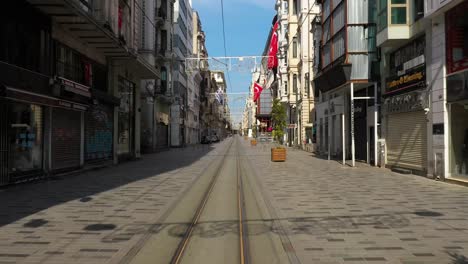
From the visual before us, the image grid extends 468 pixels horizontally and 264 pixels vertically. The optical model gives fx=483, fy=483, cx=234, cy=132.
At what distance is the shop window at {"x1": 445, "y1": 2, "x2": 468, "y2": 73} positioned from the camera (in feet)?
52.5

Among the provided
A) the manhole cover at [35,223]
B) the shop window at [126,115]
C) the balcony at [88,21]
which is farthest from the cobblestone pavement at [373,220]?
the shop window at [126,115]

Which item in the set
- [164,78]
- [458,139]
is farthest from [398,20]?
[164,78]

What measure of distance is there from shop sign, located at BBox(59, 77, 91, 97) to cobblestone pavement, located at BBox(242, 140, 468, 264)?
27.9 feet

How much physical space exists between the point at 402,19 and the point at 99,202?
15218 mm

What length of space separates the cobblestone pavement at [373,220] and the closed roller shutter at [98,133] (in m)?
10.00

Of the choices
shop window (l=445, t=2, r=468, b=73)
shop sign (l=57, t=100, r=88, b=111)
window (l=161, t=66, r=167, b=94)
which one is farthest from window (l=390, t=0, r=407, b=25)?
window (l=161, t=66, r=167, b=94)

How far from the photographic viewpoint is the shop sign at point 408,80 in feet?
63.0

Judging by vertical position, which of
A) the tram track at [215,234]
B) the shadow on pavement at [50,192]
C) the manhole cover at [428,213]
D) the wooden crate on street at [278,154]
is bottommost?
the tram track at [215,234]

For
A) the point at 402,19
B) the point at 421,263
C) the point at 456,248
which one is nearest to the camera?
the point at 421,263

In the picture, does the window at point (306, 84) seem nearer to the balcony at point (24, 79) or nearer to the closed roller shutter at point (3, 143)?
the balcony at point (24, 79)

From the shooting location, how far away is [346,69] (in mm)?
25578

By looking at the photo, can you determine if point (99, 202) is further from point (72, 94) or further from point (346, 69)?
point (346, 69)

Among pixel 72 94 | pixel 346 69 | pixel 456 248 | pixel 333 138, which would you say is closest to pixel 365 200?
pixel 456 248

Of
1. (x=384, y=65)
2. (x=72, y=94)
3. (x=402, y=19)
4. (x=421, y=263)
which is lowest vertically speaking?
(x=421, y=263)
